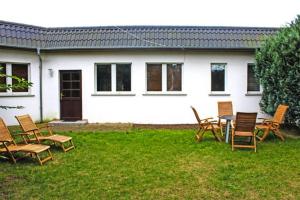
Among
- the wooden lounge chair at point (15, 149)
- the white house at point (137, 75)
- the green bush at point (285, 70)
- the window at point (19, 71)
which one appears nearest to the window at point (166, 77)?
the white house at point (137, 75)

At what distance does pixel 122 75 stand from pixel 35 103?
164 inches

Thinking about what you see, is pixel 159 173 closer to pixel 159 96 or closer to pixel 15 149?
pixel 15 149

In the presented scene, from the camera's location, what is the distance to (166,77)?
14.5m

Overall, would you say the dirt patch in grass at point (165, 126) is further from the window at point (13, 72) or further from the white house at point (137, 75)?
the window at point (13, 72)

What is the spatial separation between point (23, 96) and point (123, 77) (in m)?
4.49

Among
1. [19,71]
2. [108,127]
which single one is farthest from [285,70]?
[19,71]

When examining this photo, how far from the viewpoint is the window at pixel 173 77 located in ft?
47.7

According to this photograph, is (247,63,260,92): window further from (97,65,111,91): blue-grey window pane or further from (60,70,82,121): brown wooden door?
(60,70,82,121): brown wooden door

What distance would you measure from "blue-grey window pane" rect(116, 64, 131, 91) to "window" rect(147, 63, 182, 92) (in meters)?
0.92

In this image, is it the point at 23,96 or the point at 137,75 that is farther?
the point at 137,75

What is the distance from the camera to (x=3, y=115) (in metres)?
13.5

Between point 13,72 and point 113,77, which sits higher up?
point 13,72
